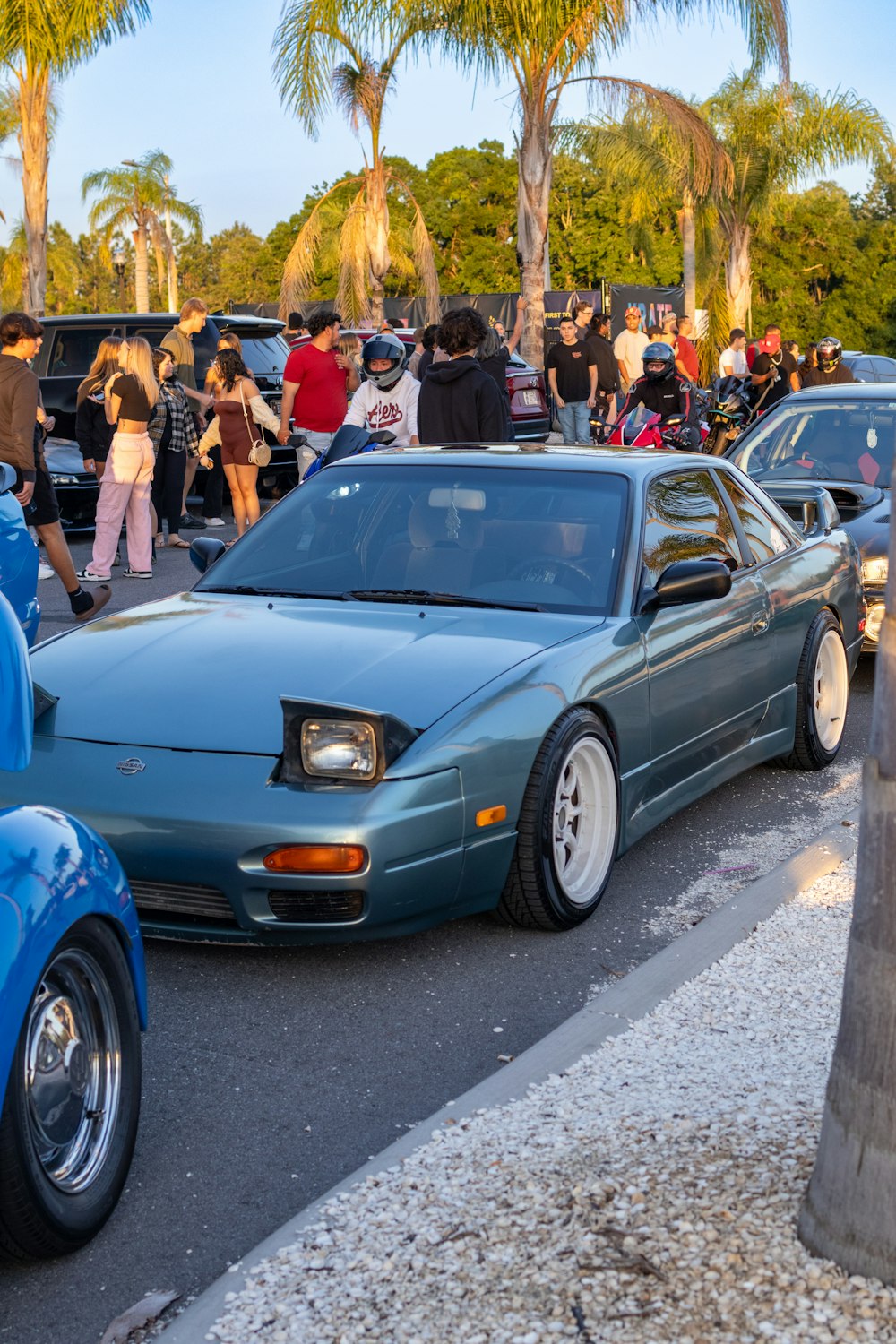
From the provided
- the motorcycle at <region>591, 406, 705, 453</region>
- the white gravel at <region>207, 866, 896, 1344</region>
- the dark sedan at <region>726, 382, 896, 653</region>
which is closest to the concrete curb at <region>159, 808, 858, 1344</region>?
the white gravel at <region>207, 866, 896, 1344</region>

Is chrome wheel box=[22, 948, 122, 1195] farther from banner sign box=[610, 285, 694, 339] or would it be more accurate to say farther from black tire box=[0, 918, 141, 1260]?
banner sign box=[610, 285, 694, 339]

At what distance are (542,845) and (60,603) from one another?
24.9 feet

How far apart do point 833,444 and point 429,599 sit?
5.22 m

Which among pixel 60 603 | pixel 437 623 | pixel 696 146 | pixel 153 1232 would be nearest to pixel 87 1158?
pixel 153 1232

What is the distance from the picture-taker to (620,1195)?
2.93 m

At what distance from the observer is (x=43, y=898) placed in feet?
9.64

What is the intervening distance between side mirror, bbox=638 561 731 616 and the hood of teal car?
0.27 meters

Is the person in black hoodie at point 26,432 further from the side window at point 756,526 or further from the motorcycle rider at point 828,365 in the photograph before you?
the motorcycle rider at point 828,365

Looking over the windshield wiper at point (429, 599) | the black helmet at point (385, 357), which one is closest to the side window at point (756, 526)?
the windshield wiper at point (429, 599)

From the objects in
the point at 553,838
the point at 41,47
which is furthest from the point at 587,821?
the point at 41,47

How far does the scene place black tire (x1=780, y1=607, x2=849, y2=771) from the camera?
22.4 ft

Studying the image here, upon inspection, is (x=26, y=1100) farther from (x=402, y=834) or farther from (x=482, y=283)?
(x=482, y=283)

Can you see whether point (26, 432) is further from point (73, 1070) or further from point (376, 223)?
point (376, 223)

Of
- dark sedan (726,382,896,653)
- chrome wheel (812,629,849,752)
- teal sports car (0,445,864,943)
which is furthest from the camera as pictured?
dark sedan (726,382,896,653)
